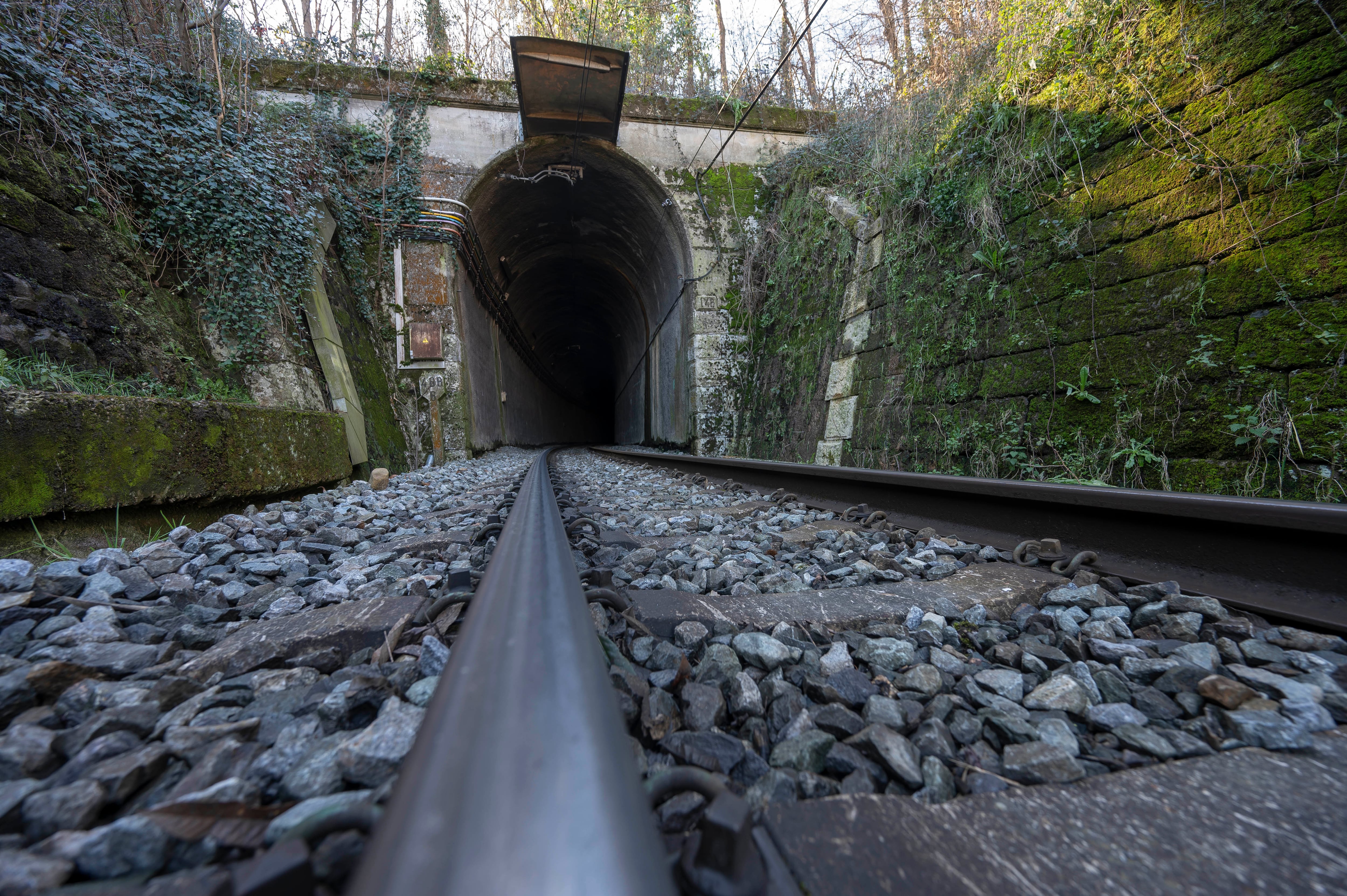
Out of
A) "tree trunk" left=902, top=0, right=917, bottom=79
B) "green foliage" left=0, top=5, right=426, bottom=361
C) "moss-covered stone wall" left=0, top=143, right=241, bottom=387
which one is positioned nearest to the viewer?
"moss-covered stone wall" left=0, top=143, right=241, bottom=387

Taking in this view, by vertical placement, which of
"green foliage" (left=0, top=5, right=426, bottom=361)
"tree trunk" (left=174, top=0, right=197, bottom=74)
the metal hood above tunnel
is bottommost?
"green foliage" (left=0, top=5, right=426, bottom=361)

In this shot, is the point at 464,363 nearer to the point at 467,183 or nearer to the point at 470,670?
the point at 467,183

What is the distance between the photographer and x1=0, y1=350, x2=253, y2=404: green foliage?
105 inches

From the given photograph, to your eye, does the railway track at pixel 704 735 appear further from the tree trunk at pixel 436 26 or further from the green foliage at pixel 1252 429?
the tree trunk at pixel 436 26

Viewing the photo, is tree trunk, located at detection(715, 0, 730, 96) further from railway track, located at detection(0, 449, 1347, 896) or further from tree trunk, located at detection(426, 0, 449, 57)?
railway track, located at detection(0, 449, 1347, 896)

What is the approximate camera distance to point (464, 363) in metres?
8.52

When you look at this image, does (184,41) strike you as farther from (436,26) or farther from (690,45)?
(690,45)

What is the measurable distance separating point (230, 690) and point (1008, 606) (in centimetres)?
176

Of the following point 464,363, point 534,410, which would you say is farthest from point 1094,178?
point 534,410

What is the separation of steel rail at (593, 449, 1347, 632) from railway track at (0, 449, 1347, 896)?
16mm

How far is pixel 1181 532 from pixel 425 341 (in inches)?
338

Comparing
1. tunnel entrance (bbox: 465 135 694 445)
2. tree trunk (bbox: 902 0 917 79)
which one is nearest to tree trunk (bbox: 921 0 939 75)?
tree trunk (bbox: 902 0 917 79)

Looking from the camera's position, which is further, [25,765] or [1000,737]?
[1000,737]

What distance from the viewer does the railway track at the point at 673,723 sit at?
1.57ft
